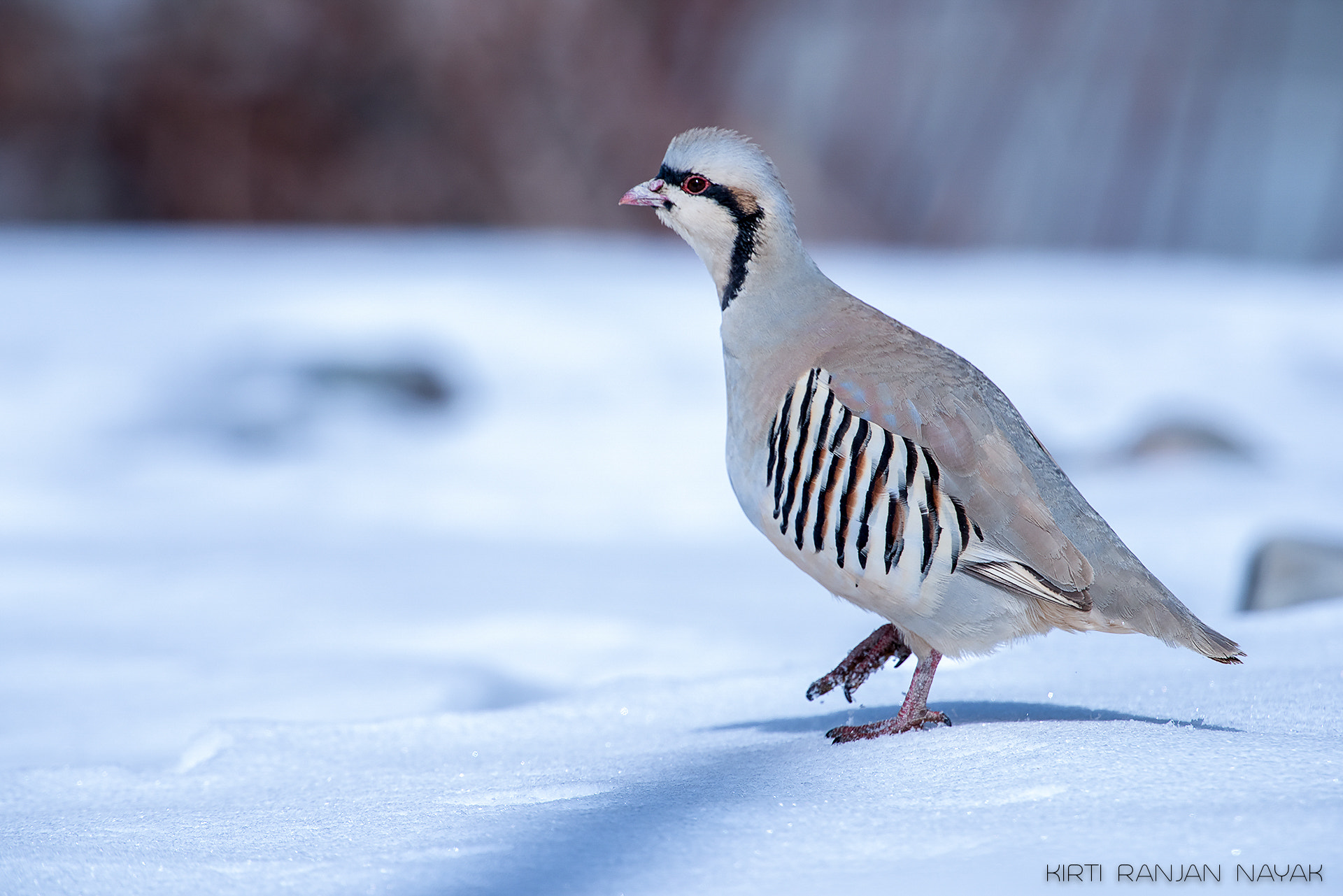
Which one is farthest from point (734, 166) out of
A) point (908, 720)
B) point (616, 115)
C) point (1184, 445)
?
point (616, 115)

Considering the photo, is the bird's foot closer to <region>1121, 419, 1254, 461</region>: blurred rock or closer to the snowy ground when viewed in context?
the snowy ground

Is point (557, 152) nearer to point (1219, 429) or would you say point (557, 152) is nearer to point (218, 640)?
point (1219, 429)

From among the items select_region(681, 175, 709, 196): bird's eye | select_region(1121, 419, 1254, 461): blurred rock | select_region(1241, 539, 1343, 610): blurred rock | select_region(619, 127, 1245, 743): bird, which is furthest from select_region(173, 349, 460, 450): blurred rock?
select_region(619, 127, 1245, 743): bird

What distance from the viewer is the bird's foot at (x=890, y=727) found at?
8.04ft

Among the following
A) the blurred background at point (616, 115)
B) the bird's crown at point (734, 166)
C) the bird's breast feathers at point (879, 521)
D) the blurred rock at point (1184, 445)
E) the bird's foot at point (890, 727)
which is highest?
the blurred background at point (616, 115)

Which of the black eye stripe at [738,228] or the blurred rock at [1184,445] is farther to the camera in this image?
the blurred rock at [1184,445]

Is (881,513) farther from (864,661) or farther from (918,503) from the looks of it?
(864,661)

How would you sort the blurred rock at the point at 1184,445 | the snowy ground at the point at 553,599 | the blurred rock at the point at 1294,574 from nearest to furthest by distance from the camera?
the snowy ground at the point at 553,599
the blurred rock at the point at 1294,574
the blurred rock at the point at 1184,445

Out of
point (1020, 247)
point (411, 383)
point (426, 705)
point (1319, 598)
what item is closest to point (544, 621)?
point (426, 705)

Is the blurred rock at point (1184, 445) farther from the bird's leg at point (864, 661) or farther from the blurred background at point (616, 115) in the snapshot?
the blurred background at point (616, 115)

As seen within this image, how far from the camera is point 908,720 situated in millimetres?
2457

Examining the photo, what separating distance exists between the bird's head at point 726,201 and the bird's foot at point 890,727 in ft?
3.01

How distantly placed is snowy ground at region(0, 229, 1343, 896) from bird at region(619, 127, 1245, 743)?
8.2 inches

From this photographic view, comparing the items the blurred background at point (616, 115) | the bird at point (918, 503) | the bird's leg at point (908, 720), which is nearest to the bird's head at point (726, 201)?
the bird at point (918, 503)
